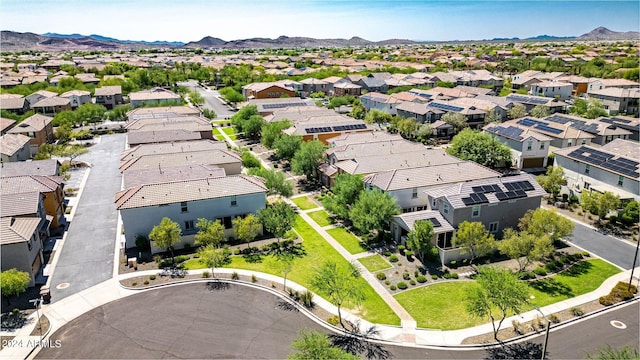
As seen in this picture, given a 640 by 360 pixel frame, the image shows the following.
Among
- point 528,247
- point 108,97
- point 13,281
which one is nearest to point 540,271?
point 528,247

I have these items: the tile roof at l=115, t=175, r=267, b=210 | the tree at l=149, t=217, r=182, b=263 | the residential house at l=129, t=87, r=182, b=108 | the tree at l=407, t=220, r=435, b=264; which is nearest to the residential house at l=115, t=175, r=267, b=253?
the tile roof at l=115, t=175, r=267, b=210

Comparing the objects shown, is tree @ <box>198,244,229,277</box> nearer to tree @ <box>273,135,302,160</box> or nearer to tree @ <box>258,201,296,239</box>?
tree @ <box>258,201,296,239</box>

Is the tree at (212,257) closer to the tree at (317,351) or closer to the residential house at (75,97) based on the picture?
the tree at (317,351)

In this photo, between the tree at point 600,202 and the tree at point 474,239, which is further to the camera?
the tree at point 600,202

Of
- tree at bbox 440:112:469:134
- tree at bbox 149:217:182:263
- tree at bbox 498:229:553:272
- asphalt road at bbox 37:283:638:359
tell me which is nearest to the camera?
asphalt road at bbox 37:283:638:359

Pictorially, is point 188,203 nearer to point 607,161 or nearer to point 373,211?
point 373,211

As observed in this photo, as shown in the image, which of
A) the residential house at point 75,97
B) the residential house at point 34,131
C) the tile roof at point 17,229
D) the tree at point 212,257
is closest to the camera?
the tile roof at point 17,229

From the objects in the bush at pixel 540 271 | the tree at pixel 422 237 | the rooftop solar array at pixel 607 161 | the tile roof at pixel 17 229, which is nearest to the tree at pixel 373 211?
the tree at pixel 422 237
